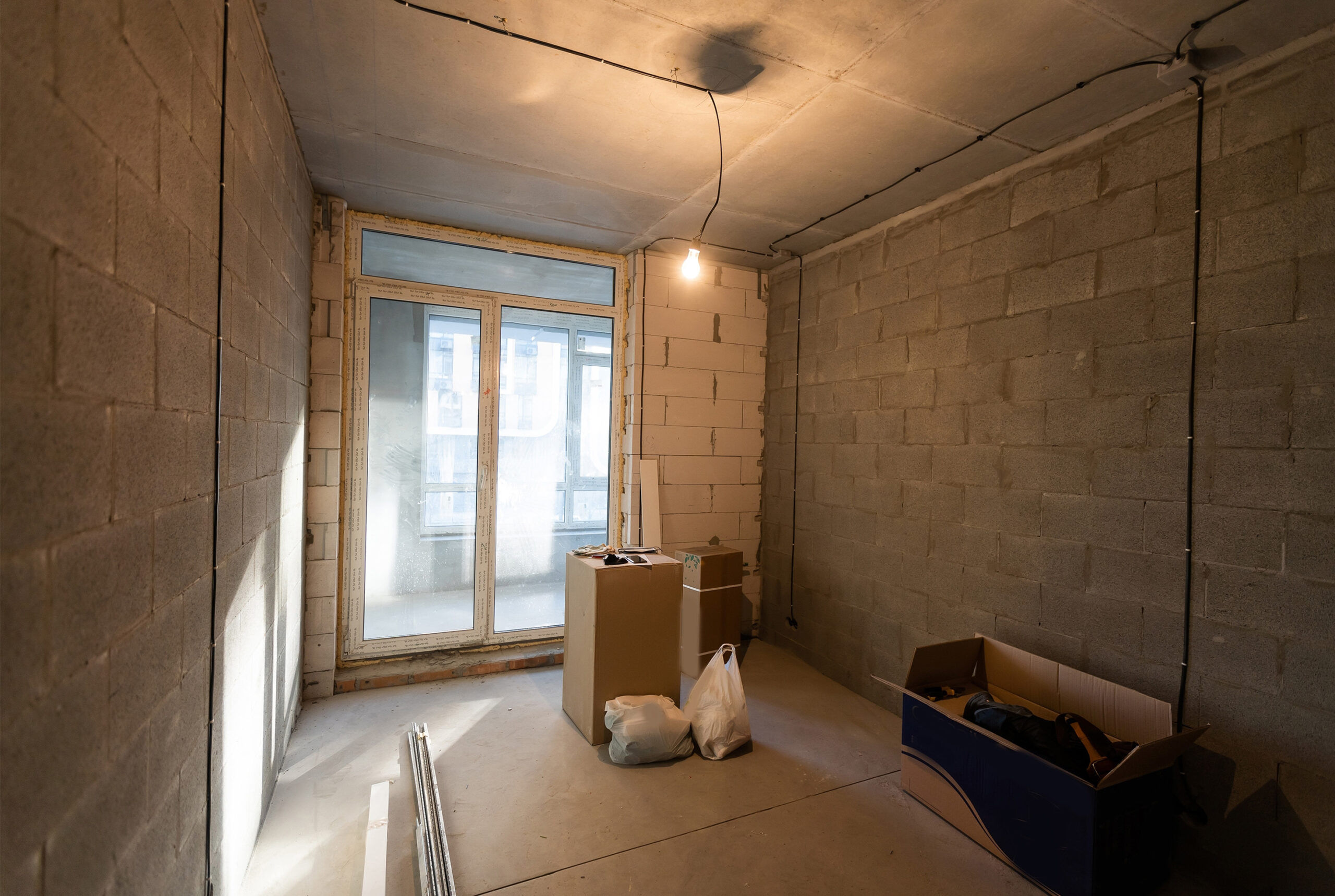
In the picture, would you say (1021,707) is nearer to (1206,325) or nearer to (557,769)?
(1206,325)

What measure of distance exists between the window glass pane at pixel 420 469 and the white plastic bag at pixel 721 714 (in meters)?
1.79

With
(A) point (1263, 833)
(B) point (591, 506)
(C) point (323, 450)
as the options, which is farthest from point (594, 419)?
(A) point (1263, 833)

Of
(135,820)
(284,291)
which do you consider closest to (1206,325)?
(135,820)

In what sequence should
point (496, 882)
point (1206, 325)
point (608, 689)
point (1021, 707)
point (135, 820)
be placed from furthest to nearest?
1. point (608, 689)
2. point (1021, 707)
3. point (1206, 325)
4. point (496, 882)
5. point (135, 820)

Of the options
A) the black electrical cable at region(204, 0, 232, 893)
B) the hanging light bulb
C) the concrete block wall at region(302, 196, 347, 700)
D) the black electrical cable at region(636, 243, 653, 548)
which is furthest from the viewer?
the black electrical cable at region(636, 243, 653, 548)

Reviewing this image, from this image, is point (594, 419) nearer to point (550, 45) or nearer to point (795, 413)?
point (795, 413)

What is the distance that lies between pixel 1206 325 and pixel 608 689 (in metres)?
2.79

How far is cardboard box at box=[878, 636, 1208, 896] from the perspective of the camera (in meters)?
1.84

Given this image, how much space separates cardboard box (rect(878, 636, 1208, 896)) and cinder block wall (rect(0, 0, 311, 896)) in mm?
2358

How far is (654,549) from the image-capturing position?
3.30 m

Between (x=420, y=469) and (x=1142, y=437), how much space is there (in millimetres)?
3645

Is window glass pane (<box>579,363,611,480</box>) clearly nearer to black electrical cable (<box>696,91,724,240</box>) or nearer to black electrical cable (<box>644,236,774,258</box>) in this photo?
black electrical cable (<box>644,236,774,258</box>)

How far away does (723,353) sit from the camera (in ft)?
14.3

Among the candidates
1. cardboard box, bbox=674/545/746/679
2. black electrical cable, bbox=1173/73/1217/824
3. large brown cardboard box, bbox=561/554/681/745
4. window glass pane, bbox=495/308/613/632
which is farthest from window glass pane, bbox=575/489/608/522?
black electrical cable, bbox=1173/73/1217/824
